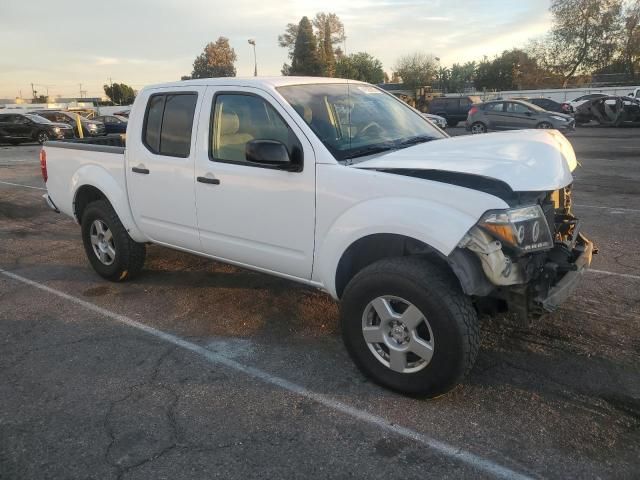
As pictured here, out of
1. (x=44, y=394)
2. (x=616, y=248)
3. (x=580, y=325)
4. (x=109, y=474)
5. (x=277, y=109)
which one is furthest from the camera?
(x=616, y=248)

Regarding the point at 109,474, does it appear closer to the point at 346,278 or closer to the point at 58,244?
the point at 346,278

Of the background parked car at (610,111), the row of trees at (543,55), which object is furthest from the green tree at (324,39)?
the background parked car at (610,111)

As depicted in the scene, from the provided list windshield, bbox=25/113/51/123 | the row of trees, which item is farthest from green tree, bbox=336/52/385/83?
windshield, bbox=25/113/51/123

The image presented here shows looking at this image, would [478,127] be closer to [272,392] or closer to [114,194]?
[114,194]

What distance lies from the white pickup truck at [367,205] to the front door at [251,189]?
1 centimetres

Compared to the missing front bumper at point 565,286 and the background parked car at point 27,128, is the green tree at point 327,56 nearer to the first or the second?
the background parked car at point 27,128

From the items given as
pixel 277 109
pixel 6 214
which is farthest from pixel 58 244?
pixel 277 109

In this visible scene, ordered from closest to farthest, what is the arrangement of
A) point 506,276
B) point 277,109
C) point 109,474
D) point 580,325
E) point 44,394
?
point 109,474 < point 506,276 < point 44,394 < point 277,109 < point 580,325

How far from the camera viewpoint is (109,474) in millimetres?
2623

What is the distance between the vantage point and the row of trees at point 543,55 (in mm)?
55344

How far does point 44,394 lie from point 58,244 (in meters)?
4.18

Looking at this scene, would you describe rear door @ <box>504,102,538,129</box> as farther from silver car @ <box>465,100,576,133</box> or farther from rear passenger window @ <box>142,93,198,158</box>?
rear passenger window @ <box>142,93,198,158</box>

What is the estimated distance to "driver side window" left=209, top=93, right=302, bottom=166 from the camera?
3.78 metres

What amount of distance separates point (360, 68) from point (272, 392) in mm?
92553
